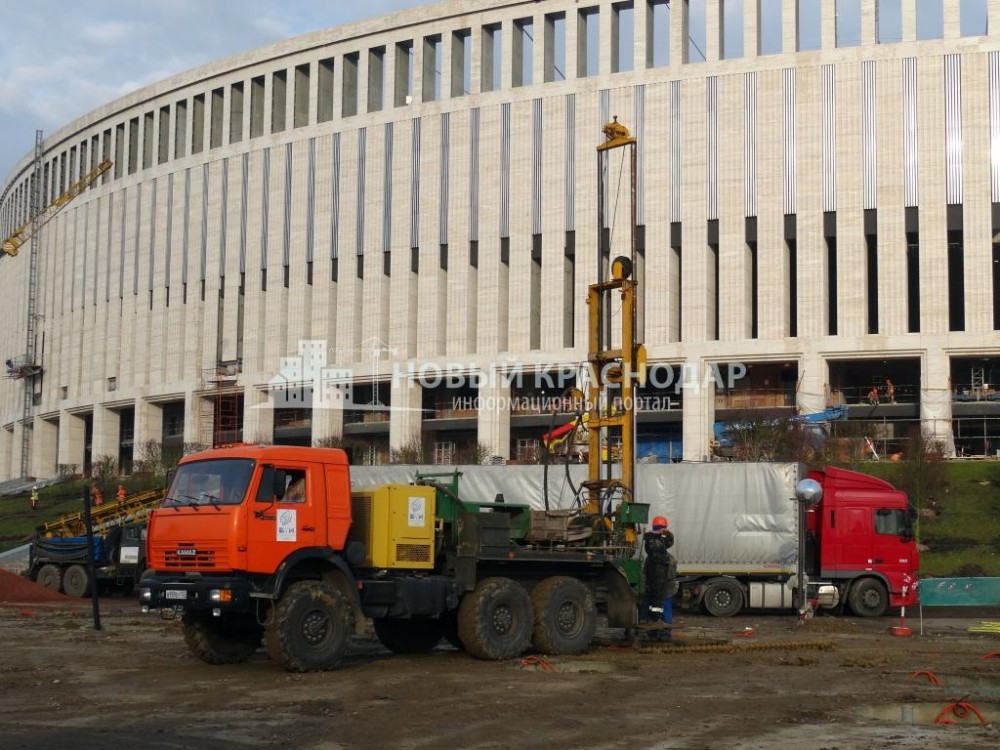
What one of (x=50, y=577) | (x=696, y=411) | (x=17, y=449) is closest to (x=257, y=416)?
(x=696, y=411)

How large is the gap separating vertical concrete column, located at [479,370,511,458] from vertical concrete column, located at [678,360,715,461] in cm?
989

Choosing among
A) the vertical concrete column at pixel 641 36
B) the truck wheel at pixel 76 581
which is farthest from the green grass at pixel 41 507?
the vertical concrete column at pixel 641 36

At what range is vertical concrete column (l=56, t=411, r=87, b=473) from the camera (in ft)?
299

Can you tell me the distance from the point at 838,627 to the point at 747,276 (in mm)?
42032

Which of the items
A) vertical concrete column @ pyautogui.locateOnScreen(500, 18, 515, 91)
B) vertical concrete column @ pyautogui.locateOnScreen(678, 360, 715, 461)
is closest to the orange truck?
vertical concrete column @ pyautogui.locateOnScreen(678, 360, 715, 461)

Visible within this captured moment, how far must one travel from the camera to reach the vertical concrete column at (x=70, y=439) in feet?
299

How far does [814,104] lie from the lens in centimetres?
6322

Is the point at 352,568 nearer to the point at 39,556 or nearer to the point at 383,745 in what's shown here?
the point at 383,745

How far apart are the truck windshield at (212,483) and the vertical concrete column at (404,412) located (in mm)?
52933

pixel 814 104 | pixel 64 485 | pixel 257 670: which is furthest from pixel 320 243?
pixel 257 670

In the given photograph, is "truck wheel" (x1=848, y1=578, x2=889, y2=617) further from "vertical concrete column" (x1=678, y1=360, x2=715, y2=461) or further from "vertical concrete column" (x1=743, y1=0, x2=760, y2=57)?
"vertical concrete column" (x1=743, y1=0, x2=760, y2=57)

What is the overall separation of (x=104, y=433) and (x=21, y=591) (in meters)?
53.7

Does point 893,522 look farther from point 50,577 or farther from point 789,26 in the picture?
point 789,26

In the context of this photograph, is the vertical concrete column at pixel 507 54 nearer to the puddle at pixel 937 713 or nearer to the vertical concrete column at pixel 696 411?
the vertical concrete column at pixel 696 411
